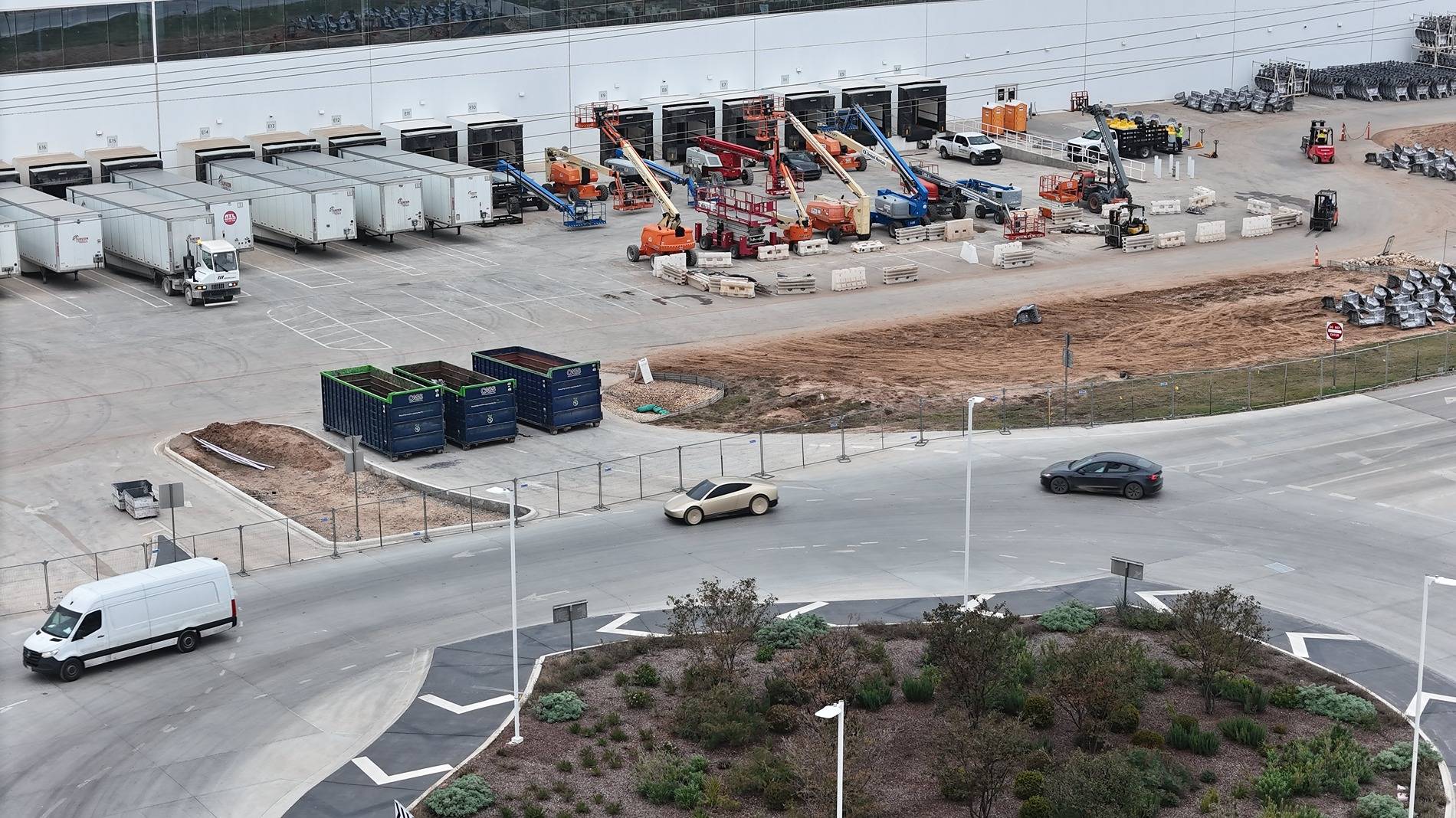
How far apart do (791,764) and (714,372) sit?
3129 cm

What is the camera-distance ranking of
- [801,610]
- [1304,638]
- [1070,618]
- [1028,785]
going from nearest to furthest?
[1028,785], [1304,638], [1070,618], [801,610]

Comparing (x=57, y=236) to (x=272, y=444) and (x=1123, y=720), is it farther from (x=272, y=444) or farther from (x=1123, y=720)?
(x=1123, y=720)

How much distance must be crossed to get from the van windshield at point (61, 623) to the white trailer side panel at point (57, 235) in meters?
37.8

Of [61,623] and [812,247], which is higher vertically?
[812,247]

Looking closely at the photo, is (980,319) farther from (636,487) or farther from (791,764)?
(791,764)

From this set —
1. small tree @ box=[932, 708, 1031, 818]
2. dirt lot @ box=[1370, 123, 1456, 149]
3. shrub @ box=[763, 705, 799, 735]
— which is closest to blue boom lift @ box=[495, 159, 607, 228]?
dirt lot @ box=[1370, 123, 1456, 149]

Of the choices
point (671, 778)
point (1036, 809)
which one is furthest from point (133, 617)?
point (1036, 809)

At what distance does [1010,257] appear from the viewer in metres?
78.7

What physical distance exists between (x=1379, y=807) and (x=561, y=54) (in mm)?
73444

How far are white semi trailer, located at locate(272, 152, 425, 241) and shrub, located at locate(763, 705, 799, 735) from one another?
4918cm

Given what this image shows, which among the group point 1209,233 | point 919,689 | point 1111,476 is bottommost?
point 919,689

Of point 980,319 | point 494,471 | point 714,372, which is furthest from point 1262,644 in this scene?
point 980,319

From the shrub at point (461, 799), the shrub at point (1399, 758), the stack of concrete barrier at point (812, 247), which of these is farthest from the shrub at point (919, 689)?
the stack of concrete barrier at point (812, 247)

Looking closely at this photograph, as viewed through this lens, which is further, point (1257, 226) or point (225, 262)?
point (1257, 226)
